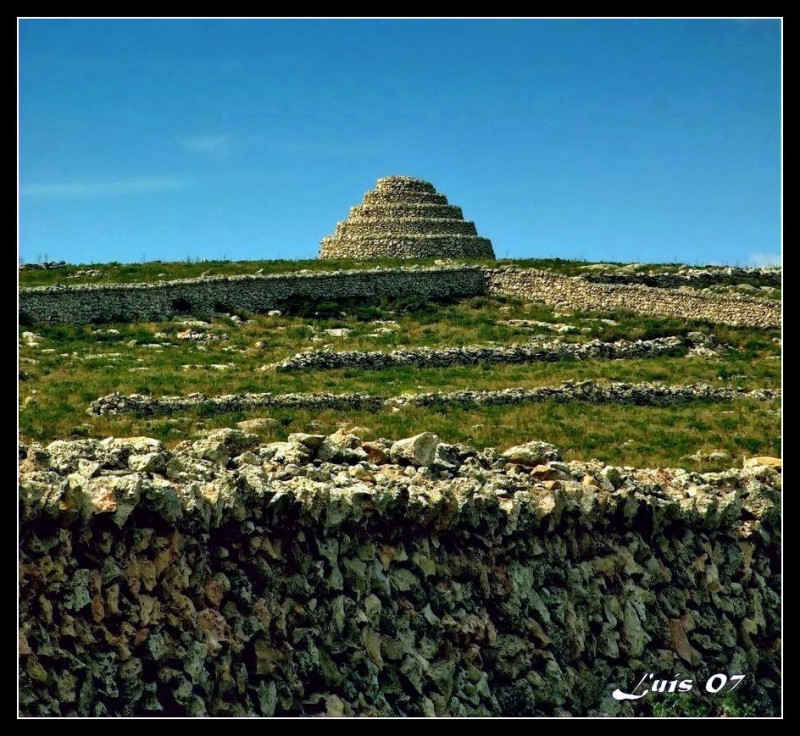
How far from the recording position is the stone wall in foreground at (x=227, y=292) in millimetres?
45125

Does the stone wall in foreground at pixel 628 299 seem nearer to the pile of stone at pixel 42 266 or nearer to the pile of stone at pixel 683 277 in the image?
the pile of stone at pixel 683 277

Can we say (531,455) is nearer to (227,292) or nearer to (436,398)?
(436,398)

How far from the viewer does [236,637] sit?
47.7ft

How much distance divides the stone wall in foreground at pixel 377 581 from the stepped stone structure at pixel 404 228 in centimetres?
4971

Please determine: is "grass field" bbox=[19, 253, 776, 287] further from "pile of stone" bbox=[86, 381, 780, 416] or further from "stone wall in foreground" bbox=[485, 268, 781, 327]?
"pile of stone" bbox=[86, 381, 780, 416]

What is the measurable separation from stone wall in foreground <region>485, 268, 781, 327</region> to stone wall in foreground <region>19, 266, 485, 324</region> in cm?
176

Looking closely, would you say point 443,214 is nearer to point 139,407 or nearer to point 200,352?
point 200,352

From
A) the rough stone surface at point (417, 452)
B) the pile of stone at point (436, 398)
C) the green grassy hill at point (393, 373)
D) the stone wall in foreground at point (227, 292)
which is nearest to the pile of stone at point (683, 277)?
the green grassy hill at point (393, 373)

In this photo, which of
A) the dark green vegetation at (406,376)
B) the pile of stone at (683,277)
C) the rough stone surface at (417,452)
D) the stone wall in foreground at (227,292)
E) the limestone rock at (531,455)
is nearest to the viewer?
the rough stone surface at (417,452)

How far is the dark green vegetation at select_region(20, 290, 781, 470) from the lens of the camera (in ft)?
84.9

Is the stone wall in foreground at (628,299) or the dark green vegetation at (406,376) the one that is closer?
the dark green vegetation at (406,376)
